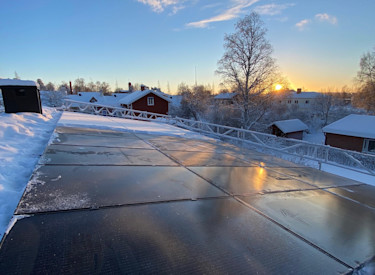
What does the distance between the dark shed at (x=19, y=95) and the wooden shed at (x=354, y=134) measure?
66.4 feet

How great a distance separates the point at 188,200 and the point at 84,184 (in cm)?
126

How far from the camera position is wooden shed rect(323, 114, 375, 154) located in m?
15.5

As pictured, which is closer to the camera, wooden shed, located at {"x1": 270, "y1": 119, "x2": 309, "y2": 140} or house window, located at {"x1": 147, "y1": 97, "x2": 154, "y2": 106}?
house window, located at {"x1": 147, "y1": 97, "x2": 154, "y2": 106}

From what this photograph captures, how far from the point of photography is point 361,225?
2.48 m

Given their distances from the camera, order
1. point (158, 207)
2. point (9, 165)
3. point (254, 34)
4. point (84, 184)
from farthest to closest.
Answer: point (254, 34) → point (9, 165) → point (84, 184) → point (158, 207)

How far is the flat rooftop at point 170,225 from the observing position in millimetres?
1406

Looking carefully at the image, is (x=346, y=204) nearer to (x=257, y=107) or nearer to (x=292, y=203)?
(x=292, y=203)

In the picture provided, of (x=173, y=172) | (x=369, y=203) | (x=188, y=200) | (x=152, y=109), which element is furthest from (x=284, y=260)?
(x=152, y=109)

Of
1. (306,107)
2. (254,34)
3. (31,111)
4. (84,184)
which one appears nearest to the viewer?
(84,184)

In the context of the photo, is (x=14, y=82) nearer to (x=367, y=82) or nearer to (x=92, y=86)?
(x=367, y=82)

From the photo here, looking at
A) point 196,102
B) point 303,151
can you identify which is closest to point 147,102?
point 196,102

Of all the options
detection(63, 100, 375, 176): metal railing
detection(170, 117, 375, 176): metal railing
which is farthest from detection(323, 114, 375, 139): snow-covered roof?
detection(170, 117, 375, 176): metal railing

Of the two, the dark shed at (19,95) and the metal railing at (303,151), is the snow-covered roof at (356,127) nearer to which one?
the metal railing at (303,151)

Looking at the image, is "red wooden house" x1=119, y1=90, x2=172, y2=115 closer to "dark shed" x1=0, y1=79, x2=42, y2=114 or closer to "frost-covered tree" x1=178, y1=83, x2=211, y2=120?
"frost-covered tree" x1=178, y1=83, x2=211, y2=120
